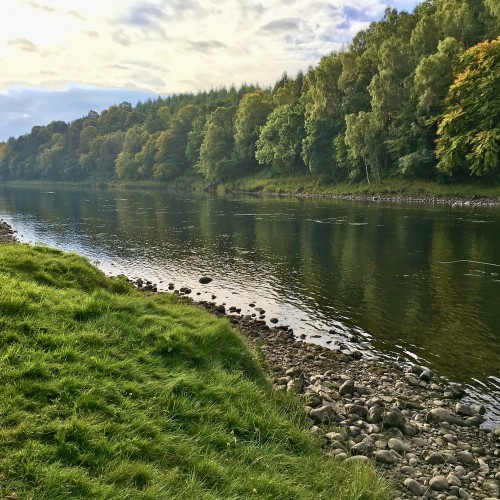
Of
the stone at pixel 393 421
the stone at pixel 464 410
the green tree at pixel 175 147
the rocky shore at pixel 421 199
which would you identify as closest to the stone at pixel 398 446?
the stone at pixel 393 421

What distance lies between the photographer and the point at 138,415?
730 cm

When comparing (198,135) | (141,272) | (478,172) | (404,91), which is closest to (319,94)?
(404,91)

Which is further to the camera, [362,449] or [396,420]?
[396,420]

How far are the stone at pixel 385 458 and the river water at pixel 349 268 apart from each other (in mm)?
4549

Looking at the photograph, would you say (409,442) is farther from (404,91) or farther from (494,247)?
(404,91)

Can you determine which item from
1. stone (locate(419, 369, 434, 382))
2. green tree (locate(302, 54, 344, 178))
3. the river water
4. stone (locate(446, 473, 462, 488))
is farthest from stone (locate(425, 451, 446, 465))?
green tree (locate(302, 54, 344, 178))

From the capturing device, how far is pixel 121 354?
369 inches

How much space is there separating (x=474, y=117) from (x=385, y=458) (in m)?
68.0

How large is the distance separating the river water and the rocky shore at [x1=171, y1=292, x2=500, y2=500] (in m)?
1.27

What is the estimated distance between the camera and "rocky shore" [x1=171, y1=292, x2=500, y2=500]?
8.59 meters

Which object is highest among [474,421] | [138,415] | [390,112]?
[390,112]

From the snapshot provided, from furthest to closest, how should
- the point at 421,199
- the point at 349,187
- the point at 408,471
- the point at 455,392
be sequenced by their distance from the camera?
1. the point at 349,187
2. the point at 421,199
3. the point at 455,392
4. the point at 408,471

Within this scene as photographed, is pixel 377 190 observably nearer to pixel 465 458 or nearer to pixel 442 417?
pixel 442 417

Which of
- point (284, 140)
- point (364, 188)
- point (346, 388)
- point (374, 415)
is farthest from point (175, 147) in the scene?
point (374, 415)
